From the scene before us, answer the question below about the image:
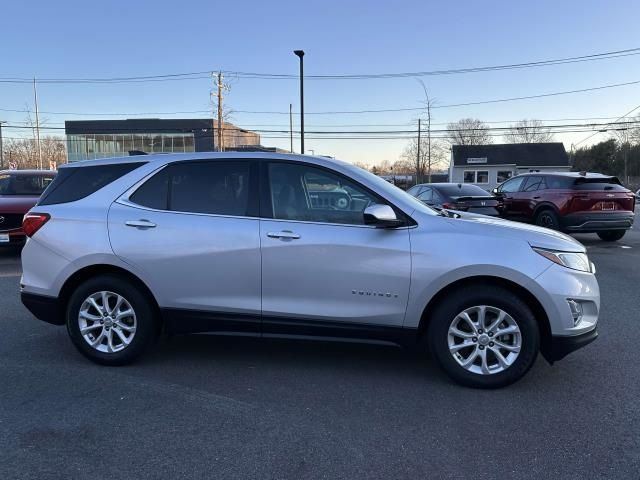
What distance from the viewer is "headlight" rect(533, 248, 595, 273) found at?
3.88 m

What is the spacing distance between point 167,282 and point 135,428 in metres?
1.24

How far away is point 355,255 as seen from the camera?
3.96m

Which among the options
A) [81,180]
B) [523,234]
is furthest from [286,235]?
[81,180]

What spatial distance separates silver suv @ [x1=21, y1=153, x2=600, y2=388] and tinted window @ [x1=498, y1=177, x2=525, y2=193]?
9944 millimetres

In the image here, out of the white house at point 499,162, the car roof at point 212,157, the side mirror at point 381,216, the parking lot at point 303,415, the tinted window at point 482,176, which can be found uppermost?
the white house at point 499,162

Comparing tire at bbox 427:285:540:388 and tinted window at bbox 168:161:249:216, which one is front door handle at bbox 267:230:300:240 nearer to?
tinted window at bbox 168:161:249:216

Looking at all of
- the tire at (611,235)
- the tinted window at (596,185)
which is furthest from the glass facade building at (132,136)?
the tinted window at (596,185)

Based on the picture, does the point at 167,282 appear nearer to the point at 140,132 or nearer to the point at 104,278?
the point at 104,278

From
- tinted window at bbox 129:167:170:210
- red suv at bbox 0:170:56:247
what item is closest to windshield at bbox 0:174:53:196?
red suv at bbox 0:170:56:247

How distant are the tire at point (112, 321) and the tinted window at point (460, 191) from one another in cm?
871

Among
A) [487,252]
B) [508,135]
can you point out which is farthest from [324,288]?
[508,135]

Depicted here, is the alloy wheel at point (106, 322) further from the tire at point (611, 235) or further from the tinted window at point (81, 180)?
the tire at point (611, 235)

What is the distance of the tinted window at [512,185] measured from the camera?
13563 mm

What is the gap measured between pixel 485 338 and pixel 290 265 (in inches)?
61.5
